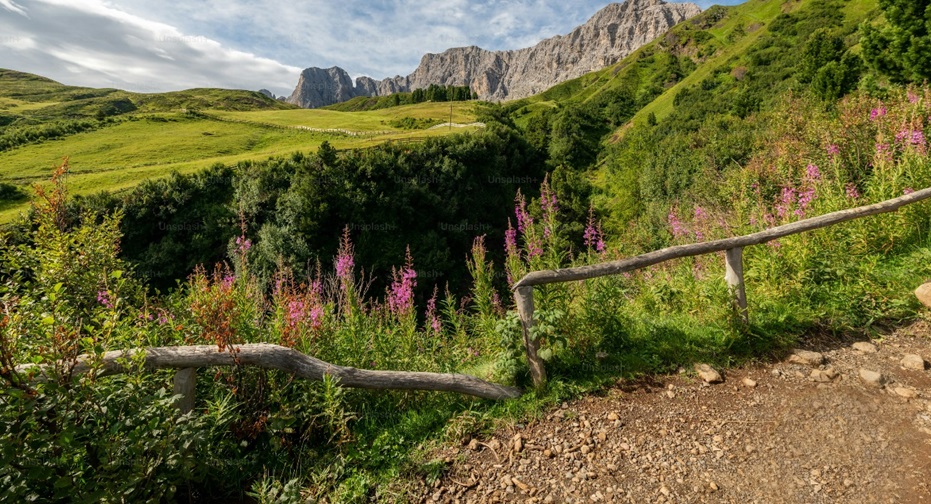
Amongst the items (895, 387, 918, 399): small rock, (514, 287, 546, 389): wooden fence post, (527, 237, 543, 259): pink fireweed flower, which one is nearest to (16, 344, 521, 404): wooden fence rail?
(514, 287, 546, 389): wooden fence post

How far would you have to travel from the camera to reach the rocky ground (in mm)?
3143

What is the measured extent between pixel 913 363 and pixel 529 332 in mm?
4116

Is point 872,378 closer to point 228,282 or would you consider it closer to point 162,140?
point 228,282

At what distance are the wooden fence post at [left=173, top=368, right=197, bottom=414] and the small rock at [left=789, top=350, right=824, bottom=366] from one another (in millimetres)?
6166

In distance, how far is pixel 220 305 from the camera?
3639 mm

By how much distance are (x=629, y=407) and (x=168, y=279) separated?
30.2m

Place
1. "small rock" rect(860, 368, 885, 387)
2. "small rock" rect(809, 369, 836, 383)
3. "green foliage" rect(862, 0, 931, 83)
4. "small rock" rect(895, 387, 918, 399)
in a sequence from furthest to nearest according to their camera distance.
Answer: "green foliage" rect(862, 0, 931, 83) < "small rock" rect(809, 369, 836, 383) < "small rock" rect(860, 368, 885, 387) < "small rock" rect(895, 387, 918, 399)

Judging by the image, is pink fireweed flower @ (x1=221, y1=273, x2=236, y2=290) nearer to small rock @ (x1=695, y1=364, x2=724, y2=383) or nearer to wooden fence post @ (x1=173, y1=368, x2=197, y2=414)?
wooden fence post @ (x1=173, y1=368, x2=197, y2=414)

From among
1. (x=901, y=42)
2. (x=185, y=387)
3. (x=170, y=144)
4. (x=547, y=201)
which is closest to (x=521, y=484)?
(x=185, y=387)

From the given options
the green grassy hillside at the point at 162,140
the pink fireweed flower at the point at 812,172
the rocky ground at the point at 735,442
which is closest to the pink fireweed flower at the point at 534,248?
the rocky ground at the point at 735,442

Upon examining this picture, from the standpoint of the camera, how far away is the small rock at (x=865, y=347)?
179 inches

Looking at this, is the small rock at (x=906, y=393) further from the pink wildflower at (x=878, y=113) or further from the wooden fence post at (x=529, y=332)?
the pink wildflower at (x=878, y=113)

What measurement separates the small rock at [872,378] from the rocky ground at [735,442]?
0.01 m

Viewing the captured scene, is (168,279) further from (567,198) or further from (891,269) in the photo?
(891,269)
